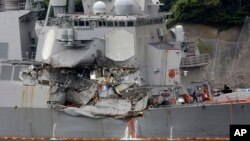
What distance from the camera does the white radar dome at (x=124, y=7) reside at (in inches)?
1252

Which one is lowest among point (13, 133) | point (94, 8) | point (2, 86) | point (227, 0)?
point (13, 133)

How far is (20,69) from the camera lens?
33.4 meters

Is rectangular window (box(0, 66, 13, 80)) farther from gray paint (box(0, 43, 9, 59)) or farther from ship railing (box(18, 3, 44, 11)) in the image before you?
ship railing (box(18, 3, 44, 11))

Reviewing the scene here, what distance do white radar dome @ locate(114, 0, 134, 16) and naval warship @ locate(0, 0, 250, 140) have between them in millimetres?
42

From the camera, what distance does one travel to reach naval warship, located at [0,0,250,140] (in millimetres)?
30969

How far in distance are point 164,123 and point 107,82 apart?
302 cm

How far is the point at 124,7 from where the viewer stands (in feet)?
105

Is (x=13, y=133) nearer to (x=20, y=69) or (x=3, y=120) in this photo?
(x=3, y=120)

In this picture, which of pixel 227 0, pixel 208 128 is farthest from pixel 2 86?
pixel 227 0

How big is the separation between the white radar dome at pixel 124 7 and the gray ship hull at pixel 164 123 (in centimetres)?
431

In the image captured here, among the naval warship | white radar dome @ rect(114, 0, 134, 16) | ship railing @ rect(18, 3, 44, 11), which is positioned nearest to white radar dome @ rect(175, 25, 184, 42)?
the naval warship

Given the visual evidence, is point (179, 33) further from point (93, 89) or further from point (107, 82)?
point (93, 89)

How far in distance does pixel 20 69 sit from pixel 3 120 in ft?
7.80

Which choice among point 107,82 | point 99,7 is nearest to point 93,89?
point 107,82
